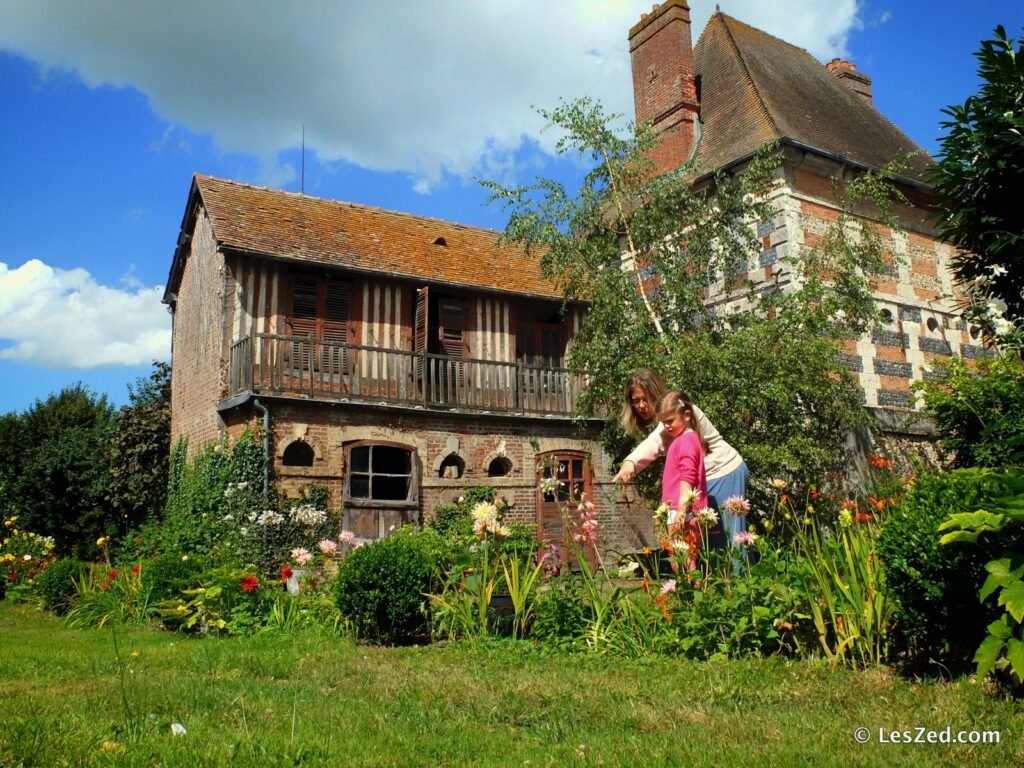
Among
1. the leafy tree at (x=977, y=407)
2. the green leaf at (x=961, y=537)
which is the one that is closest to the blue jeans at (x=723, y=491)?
the green leaf at (x=961, y=537)

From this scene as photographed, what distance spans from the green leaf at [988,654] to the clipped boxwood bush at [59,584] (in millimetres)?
10520

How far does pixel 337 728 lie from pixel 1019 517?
9.60 ft

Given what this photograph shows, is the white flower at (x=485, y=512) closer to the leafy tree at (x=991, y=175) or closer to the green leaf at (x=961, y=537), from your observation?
the green leaf at (x=961, y=537)

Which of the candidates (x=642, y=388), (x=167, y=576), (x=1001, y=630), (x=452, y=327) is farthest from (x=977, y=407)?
(x=452, y=327)

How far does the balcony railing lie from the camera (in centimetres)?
1397

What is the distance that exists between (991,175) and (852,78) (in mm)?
12995

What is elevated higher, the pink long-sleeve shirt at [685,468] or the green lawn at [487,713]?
the pink long-sleeve shirt at [685,468]

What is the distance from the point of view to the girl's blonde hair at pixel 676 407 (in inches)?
227

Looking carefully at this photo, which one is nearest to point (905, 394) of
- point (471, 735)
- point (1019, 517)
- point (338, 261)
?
point (338, 261)

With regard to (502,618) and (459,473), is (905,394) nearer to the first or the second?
(459,473)

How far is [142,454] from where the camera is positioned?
767 inches

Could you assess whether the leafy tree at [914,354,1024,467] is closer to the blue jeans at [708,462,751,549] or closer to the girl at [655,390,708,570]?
the blue jeans at [708,462,751,549]

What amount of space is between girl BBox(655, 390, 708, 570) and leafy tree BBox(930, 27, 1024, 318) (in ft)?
12.6

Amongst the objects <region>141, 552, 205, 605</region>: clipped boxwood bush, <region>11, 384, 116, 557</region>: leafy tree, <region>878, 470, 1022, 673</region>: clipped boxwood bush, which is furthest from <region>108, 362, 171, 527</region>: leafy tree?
<region>878, 470, 1022, 673</region>: clipped boxwood bush
